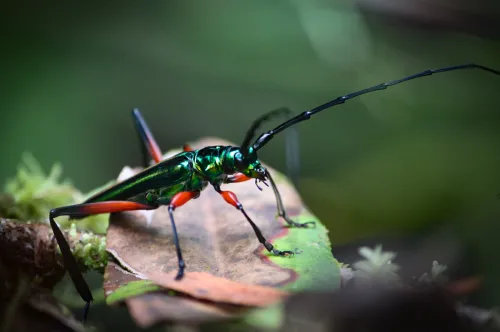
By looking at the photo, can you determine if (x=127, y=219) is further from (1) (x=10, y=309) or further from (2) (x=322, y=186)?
(2) (x=322, y=186)

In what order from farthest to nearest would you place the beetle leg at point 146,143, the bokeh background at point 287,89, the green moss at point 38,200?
the bokeh background at point 287,89 → the beetle leg at point 146,143 → the green moss at point 38,200

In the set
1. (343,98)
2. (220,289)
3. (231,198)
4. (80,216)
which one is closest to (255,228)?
A: (231,198)

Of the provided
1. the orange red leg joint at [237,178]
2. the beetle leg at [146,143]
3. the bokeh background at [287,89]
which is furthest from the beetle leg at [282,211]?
the bokeh background at [287,89]

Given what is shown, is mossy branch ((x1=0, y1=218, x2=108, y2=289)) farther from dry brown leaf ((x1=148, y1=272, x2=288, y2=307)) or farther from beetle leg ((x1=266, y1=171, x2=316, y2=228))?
beetle leg ((x1=266, y1=171, x2=316, y2=228))

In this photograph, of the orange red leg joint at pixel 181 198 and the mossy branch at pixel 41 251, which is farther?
the orange red leg joint at pixel 181 198

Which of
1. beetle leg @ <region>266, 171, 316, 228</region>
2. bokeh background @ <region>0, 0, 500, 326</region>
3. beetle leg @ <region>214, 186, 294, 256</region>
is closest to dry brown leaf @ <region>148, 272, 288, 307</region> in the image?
beetle leg @ <region>214, 186, 294, 256</region>

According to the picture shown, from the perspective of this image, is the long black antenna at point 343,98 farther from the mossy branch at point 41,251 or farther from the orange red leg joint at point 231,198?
the mossy branch at point 41,251
